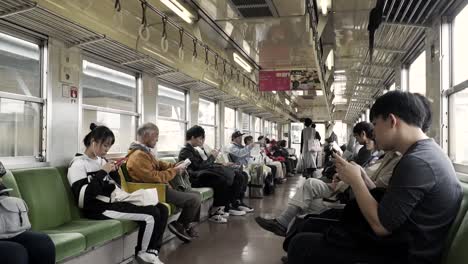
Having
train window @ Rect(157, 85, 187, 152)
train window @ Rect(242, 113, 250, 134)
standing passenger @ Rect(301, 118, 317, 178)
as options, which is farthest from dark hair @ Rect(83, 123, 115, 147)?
train window @ Rect(242, 113, 250, 134)

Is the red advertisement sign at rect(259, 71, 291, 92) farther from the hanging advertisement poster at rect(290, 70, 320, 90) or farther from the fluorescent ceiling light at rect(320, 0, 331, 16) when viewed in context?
the fluorescent ceiling light at rect(320, 0, 331, 16)

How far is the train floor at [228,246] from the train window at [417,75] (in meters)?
3.40

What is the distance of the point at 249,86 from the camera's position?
10.6 m

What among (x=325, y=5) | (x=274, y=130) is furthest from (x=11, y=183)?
(x=274, y=130)

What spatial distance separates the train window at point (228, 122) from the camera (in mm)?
10263

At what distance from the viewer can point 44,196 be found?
3.16 meters

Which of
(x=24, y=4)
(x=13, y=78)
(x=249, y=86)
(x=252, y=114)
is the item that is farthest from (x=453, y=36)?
(x=252, y=114)

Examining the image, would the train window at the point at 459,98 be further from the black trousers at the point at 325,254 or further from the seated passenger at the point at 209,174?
the seated passenger at the point at 209,174

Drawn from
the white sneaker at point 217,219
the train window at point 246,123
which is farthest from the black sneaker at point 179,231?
the train window at point 246,123

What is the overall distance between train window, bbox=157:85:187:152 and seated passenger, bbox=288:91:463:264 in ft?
16.0

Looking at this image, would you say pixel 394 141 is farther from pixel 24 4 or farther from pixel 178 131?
pixel 178 131

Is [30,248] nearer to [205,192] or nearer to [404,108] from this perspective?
[404,108]

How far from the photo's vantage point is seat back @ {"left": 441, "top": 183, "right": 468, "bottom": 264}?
1673mm

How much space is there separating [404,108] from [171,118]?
540 centimetres
